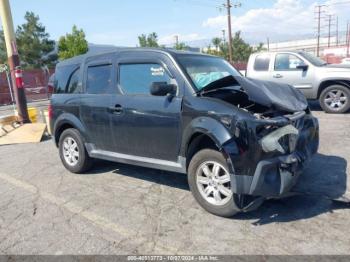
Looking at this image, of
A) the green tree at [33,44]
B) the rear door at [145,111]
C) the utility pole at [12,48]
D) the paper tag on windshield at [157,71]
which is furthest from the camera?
the green tree at [33,44]

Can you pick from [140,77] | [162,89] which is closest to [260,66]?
[140,77]

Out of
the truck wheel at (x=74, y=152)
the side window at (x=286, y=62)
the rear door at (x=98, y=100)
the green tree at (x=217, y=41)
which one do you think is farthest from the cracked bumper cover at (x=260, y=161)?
the green tree at (x=217, y=41)

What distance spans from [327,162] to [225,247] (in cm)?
284

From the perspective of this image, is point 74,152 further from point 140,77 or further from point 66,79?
point 140,77

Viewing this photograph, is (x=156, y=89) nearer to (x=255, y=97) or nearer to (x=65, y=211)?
(x=255, y=97)

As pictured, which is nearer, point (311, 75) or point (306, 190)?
point (306, 190)

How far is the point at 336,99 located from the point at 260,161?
7187 mm

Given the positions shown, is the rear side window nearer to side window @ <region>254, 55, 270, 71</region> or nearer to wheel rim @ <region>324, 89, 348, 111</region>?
side window @ <region>254, 55, 270, 71</region>

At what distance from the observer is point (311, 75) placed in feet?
31.6

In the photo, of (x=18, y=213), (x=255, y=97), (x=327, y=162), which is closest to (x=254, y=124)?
(x=255, y=97)

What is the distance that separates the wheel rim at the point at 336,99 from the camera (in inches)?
368

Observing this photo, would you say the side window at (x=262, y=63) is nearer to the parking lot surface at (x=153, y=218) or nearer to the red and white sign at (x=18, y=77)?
the parking lot surface at (x=153, y=218)

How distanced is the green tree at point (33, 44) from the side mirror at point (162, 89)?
47012 millimetres

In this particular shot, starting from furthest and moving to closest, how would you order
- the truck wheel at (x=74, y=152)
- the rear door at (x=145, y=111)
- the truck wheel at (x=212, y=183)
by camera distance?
1. the truck wheel at (x=74, y=152)
2. the rear door at (x=145, y=111)
3. the truck wheel at (x=212, y=183)
